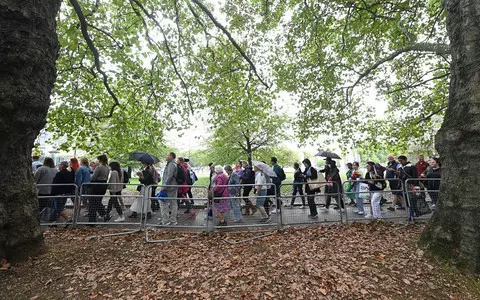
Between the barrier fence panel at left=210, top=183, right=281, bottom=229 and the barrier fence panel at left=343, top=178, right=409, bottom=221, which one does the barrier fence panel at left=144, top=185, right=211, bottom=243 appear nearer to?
the barrier fence panel at left=210, top=183, right=281, bottom=229

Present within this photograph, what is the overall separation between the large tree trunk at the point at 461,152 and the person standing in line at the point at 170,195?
5.79m

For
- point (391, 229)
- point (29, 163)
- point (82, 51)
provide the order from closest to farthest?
1. point (29, 163)
2. point (391, 229)
3. point (82, 51)

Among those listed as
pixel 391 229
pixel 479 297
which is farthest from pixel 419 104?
pixel 479 297

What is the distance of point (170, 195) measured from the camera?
6.91m

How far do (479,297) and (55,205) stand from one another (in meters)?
9.47

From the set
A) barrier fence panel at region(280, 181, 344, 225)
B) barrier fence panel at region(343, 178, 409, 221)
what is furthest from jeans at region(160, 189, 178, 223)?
barrier fence panel at region(343, 178, 409, 221)

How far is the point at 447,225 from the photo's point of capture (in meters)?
3.62

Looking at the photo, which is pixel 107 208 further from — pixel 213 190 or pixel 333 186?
pixel 333 186

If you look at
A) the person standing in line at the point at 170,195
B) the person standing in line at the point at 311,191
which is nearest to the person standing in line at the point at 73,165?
the person standing in line at the point at 170,195

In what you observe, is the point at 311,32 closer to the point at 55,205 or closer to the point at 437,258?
the point at 437,258

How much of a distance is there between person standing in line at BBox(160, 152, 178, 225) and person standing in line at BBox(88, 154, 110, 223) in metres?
1.73

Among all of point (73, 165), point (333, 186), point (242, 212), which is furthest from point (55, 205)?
point (333, 186)

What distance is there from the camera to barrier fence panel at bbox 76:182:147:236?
6.35 meters

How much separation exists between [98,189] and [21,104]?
4.46 metres
